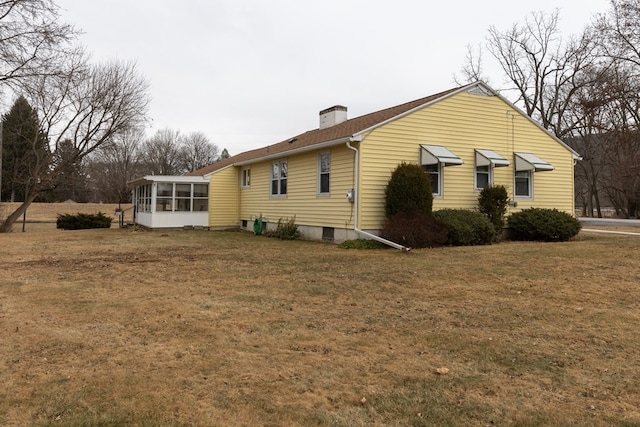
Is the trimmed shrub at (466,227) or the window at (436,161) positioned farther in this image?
the window at (436,161)

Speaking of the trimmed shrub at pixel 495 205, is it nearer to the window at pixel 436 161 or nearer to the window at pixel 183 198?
the window at pixel 436 161

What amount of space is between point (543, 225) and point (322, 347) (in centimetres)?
1168

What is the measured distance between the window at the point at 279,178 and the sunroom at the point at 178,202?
13.4ft

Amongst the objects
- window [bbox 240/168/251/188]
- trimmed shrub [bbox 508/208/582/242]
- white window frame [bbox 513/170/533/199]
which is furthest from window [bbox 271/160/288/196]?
white window frame [bbox 513/170/533/199]

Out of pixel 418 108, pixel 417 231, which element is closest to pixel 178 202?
pixel 418 108

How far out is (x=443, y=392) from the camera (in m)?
3.02

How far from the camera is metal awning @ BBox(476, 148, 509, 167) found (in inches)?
544

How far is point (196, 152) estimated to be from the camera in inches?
2232

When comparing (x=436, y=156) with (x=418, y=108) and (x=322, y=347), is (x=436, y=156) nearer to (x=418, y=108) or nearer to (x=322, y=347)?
(x=418, y=108)

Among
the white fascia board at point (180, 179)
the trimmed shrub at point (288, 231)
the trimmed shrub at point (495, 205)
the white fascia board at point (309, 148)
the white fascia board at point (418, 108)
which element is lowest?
the trimmed shrub at point (288, 231)

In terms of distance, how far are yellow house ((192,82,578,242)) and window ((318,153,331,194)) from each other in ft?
0.11

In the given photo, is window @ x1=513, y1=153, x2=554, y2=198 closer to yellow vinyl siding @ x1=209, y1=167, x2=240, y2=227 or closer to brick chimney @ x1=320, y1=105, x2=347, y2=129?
brick chimney @ x1=320, y1=105, x2=347, y2=129

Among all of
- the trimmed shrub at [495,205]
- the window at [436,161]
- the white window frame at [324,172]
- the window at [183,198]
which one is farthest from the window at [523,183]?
the window at [183,198]

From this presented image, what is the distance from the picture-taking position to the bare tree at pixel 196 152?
55719 mm
